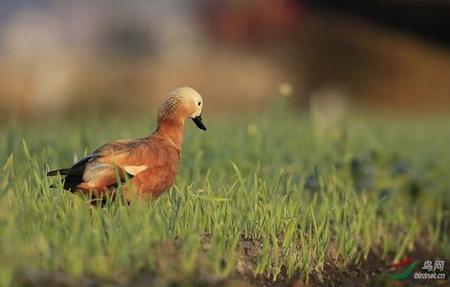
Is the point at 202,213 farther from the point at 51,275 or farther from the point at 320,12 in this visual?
the point at 320,12

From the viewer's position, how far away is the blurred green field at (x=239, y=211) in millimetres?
3412

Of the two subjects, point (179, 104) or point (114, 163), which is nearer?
point (114, 163)

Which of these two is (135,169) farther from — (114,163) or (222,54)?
(222,54)

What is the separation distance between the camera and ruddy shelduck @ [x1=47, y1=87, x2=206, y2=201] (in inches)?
162

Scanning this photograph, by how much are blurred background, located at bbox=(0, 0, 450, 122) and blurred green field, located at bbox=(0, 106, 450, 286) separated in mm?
5594

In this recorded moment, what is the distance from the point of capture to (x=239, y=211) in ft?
14.5

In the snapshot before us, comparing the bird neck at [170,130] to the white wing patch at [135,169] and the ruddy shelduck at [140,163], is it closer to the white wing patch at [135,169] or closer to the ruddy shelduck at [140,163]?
the ruddy shelduck at [140,163]

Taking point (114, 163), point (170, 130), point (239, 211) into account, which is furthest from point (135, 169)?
point (239, 211)

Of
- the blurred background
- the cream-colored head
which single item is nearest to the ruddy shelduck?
the cream-colored head

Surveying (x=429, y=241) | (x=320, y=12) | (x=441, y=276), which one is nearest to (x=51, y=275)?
(x=441, y=276)

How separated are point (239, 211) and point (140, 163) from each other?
0.56 metres

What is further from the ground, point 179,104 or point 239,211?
point 179,104

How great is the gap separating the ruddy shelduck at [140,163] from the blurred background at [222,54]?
919 cm

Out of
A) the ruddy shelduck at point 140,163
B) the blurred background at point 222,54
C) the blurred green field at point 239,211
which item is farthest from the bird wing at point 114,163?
the blurred background at point 222,54
